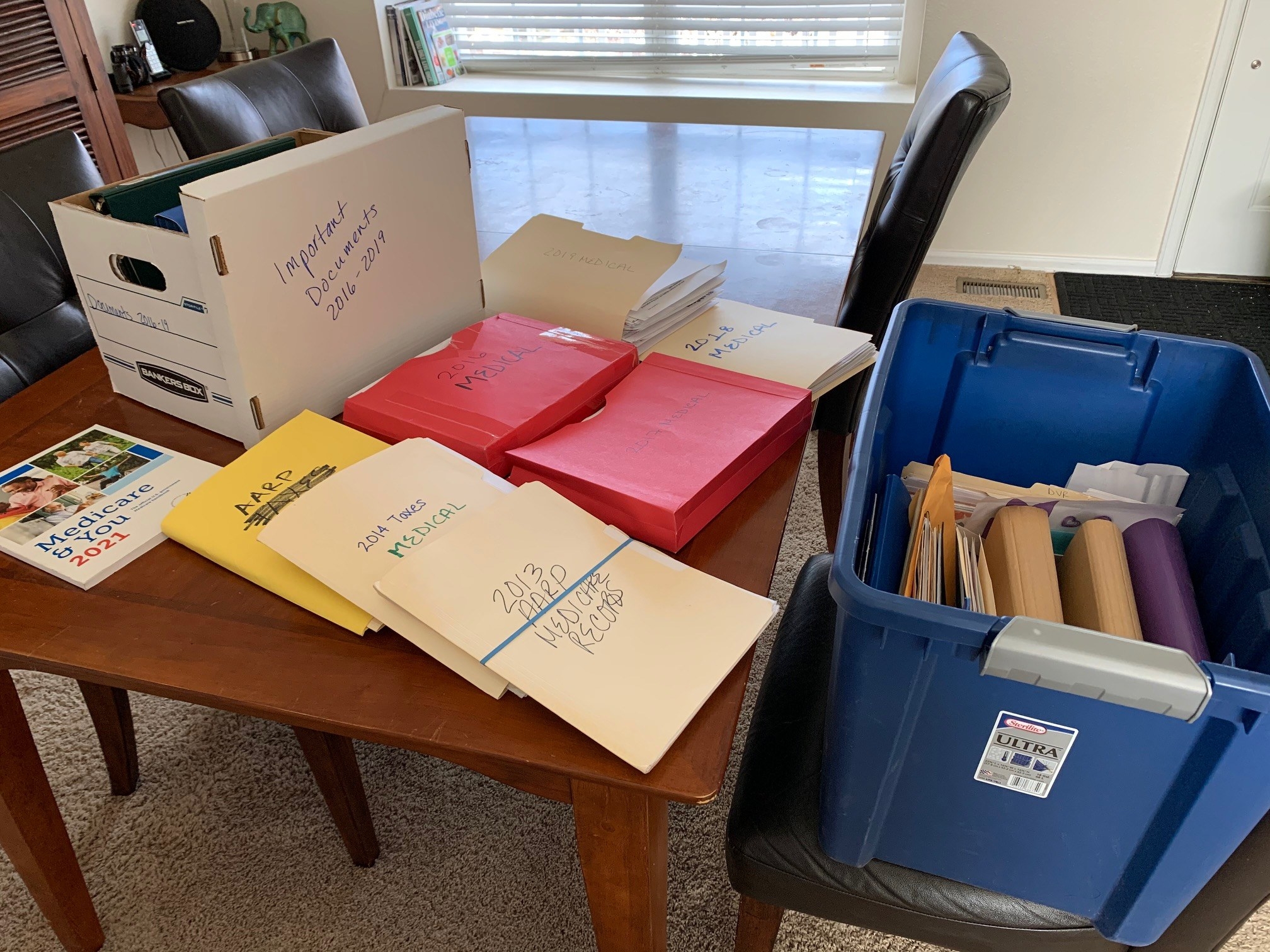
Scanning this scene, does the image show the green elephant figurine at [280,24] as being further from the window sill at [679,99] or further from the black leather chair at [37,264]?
the black leather chair at [37,264]

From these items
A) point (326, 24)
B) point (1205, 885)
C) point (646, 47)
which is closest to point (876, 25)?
point (646, 47)

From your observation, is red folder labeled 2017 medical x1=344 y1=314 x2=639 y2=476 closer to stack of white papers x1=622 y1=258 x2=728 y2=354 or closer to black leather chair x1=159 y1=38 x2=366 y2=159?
stack of white papers x1=622 y1=258 x2=728 y2=354

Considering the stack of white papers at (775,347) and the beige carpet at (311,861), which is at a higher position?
the stack of white papers at (775,347)

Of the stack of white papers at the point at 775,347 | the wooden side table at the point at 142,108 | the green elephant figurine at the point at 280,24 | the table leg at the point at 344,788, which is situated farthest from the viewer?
the green elephant figurine at the point at 280,24

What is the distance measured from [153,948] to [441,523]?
34.7 inches

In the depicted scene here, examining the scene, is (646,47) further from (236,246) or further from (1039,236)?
(236,246)

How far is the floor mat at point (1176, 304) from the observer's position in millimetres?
2730

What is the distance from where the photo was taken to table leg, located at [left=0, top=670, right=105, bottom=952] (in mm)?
971

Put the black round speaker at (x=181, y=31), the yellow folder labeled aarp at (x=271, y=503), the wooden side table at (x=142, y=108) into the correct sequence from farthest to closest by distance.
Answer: the black round speaker at (x=181, y=31), the wooden side table at (x=142, y=108), the yellow folder labeled aarp at (x=271, y=503)

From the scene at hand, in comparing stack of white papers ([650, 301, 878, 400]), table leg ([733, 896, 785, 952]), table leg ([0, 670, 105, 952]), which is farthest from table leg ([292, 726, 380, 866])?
stack of white papers ([650, 301, 878, 400])

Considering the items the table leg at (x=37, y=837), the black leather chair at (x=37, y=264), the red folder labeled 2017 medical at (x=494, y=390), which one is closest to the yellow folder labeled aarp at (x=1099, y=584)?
→ the red folder labeled 2017 medical at (x=494, y=390)

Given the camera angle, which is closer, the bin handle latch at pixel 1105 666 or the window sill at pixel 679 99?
the bin handle latch at pixel 1105 666

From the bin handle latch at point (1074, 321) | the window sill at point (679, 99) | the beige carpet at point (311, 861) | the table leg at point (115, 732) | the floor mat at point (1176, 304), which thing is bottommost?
the beige carpet at point (311, 861)

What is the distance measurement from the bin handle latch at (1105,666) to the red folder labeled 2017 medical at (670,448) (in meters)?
0.33
